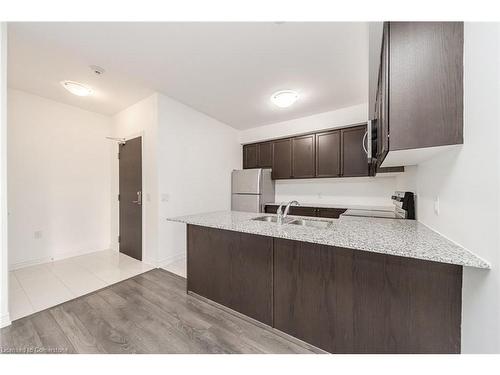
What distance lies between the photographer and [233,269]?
172 cm

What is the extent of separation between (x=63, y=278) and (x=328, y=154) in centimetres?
407

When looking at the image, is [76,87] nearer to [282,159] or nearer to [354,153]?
[282,159]

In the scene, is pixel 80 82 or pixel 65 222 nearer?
pixel 80 82

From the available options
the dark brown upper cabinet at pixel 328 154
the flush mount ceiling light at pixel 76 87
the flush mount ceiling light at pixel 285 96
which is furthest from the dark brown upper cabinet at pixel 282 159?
the flush mount ceiling light at pixel 76 87

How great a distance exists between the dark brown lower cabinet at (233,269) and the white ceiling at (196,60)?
5.51ft

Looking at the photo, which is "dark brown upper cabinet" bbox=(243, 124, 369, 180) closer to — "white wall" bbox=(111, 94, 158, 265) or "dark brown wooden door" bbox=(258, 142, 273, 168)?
"dark brown wooden door" bbox=(258, 142, 273, 168)

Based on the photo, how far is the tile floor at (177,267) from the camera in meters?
2.60

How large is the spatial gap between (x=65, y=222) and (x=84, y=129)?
1550mm

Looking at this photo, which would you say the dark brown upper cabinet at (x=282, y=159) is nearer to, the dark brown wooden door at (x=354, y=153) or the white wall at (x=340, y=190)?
the white wall at (x=340, y=190)

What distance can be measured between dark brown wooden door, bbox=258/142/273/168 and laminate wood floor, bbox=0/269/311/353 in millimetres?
2731
